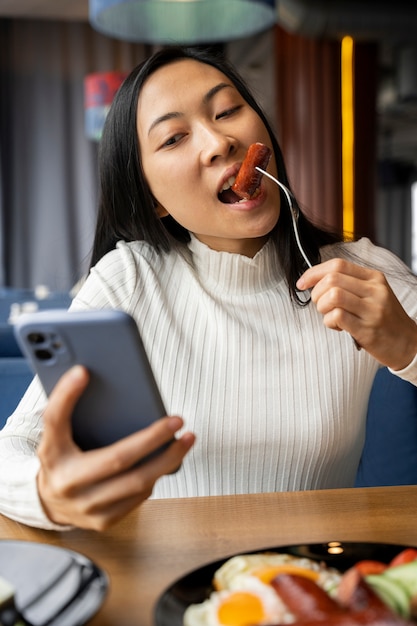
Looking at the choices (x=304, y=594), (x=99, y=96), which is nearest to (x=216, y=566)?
(x=304, y=594)

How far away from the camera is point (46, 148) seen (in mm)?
7883

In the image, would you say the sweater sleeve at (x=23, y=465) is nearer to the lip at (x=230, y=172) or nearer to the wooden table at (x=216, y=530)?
the wooden table at (x=216, y=530)

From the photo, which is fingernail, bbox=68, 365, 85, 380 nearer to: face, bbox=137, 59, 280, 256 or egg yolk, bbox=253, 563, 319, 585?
egg yolk, bbox=253, 563, 319, 585

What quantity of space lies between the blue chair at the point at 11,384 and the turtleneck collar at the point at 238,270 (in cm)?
38

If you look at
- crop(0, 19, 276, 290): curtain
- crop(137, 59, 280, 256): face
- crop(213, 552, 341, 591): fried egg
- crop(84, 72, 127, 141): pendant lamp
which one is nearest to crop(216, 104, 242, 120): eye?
crop(137, 59, 280, 256): face

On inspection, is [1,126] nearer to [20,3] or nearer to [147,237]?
[20,3]

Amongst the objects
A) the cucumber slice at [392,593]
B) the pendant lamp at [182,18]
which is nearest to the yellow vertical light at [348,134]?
the pendant lamp at [182,18]

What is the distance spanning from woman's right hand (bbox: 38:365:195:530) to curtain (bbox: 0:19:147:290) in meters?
7.01

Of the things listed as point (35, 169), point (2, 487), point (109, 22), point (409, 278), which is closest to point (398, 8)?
point (109, 22)

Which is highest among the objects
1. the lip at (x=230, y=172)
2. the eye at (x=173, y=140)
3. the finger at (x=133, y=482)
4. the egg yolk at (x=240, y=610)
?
the eye at (x=173, y=140)

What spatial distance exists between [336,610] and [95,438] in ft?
1.10

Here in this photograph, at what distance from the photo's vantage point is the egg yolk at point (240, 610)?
2.13ft

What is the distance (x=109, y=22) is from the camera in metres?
3.46

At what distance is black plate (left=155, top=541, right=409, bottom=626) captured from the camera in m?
0.67
